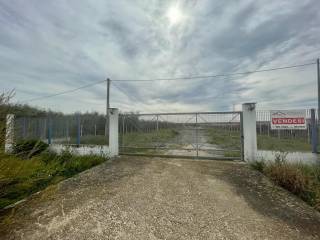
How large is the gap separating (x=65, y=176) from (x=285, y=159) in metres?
7.53

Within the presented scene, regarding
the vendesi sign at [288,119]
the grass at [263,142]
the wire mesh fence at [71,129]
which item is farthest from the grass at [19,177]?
the vendesi sign at [288,119]

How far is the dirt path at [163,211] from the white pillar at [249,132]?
1552 mm

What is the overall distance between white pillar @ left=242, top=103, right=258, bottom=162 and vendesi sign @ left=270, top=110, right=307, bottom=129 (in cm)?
66

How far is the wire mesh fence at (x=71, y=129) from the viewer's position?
9.48m

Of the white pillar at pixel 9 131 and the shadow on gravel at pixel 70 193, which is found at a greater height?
the white pillar at pixel 9 131

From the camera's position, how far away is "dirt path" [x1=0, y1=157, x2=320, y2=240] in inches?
109

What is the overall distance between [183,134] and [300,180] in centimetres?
473

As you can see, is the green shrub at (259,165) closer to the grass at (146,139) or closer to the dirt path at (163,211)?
the dirt path at (163,211)

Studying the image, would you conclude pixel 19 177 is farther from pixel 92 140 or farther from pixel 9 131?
pixel 92 140

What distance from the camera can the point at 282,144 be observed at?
253 inches

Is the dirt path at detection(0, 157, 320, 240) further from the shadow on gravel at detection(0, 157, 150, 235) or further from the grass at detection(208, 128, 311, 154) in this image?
the grass at detection(208, 128, 311, 154)

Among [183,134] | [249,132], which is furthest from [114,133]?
[249,132]

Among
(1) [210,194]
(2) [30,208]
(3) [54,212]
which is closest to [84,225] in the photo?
(3) [54,212]

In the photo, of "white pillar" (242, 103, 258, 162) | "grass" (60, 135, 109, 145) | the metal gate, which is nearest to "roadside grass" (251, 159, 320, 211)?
"white pillar" (242, 103, 258, 162)
